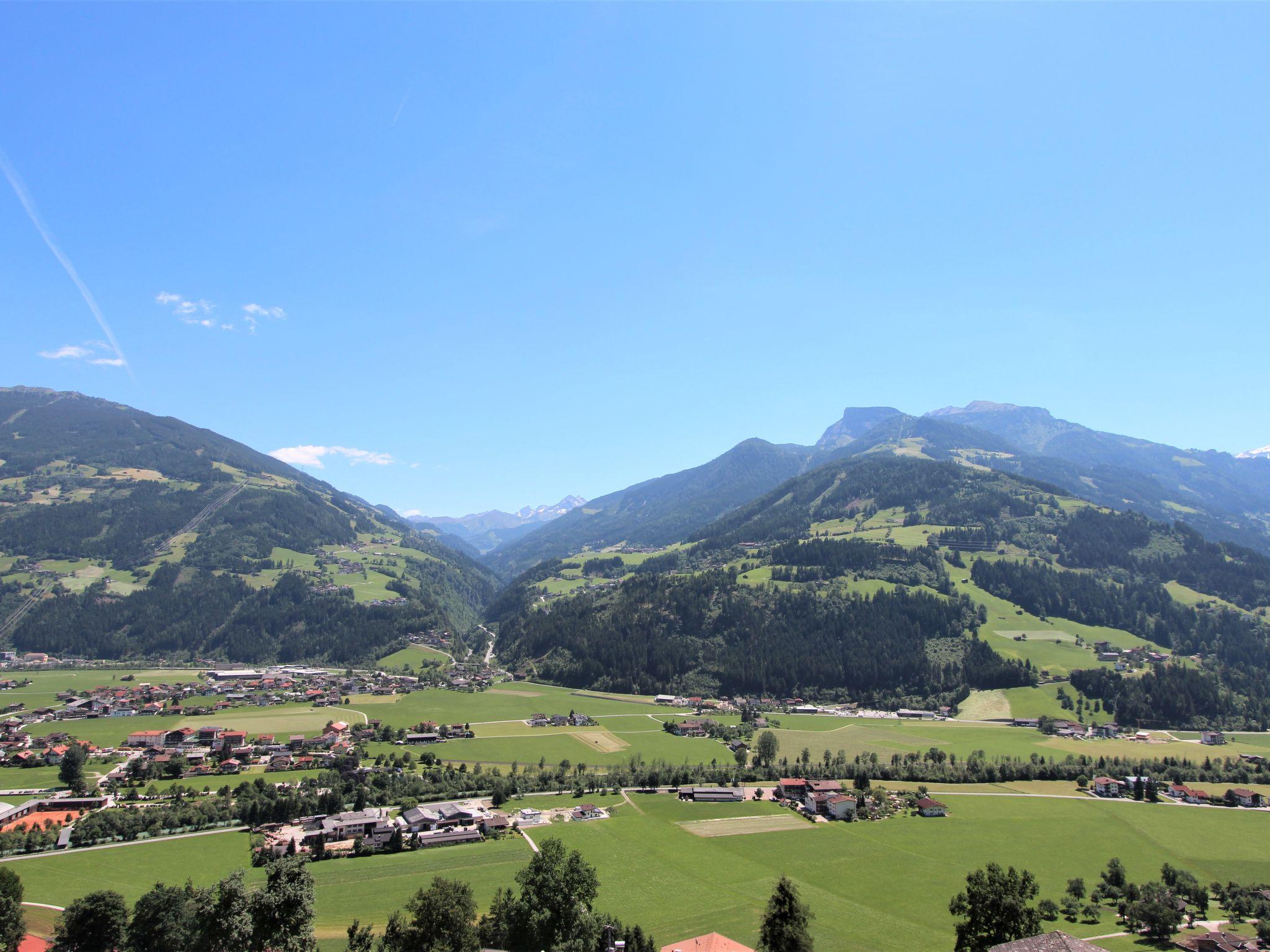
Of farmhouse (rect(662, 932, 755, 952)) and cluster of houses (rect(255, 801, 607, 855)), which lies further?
cluster of houses (rect(255, 801, 607, 855))

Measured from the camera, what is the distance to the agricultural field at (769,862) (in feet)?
122

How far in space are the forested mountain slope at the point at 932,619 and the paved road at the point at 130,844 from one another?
267ft

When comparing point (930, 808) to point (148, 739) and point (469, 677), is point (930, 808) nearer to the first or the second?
point (148, 739)

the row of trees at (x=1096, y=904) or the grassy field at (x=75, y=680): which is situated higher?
the row of trees at (x=1096, y=904)

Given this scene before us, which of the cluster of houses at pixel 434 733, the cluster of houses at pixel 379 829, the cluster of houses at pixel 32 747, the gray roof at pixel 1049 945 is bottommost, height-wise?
the cluster of houses at pixel 434 733

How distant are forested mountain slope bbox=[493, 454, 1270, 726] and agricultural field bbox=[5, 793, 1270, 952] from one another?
54.7 m

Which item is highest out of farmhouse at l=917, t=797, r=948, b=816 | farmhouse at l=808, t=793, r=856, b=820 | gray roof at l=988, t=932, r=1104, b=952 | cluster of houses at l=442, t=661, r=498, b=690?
gray roof at l=988, t=932, r=1104, b=952

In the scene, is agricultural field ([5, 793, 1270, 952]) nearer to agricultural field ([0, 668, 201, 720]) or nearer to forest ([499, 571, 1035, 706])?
forest ([499, 571, 1035, 706])

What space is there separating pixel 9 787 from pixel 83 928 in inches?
1622

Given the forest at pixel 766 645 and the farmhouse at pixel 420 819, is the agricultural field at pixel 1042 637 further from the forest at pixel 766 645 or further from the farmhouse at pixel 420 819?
the farmhouse at pixel 420 819


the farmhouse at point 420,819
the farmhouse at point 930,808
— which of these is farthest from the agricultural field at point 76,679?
the farmhouse at point 930,808

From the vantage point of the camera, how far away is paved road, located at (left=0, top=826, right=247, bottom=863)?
148 ft

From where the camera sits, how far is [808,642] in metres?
124

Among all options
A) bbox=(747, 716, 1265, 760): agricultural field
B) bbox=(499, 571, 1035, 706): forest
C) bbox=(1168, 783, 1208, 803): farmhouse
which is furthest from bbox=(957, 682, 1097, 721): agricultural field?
bbox=(1168, 783, 1208, 803): farmhouse
